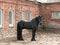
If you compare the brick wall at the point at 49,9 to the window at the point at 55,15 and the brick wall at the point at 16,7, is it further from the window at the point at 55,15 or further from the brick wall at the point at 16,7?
the brick wall at the point at 16,7

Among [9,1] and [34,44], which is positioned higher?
[9,1]

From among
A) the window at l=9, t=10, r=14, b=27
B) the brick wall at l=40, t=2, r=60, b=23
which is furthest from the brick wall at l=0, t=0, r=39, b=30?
the brick wall at l=40, t=2, r=60, b=23

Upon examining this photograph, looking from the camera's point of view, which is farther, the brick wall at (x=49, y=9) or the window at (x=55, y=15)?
the window at (x=55, y=15)

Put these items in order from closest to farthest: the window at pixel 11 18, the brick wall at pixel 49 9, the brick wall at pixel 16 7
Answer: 1. the brick wall at pixel 16 7
2. the window at pixel 11 18
3. the brick wall at pixel 49 9

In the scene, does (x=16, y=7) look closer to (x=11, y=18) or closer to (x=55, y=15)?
(x=11, y=18)

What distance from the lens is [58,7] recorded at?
27.0 meters

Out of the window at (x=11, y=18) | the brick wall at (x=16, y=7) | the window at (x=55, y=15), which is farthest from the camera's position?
the window at (x=55, y=15)

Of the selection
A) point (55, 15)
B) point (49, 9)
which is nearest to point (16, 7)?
point (49, 9)

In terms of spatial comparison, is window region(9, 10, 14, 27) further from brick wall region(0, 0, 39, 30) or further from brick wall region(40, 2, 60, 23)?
brick wall region(40, 2, 60, 23)

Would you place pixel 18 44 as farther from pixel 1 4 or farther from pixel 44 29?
pixel 44 29

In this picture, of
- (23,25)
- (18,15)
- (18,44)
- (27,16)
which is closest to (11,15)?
(18,15)

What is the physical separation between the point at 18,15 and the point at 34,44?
8.78 metres

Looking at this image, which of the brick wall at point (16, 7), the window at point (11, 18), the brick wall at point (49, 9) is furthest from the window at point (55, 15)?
the window at point (11, 18)

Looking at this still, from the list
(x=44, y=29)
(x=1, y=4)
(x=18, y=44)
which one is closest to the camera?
(x=18, y=44)
